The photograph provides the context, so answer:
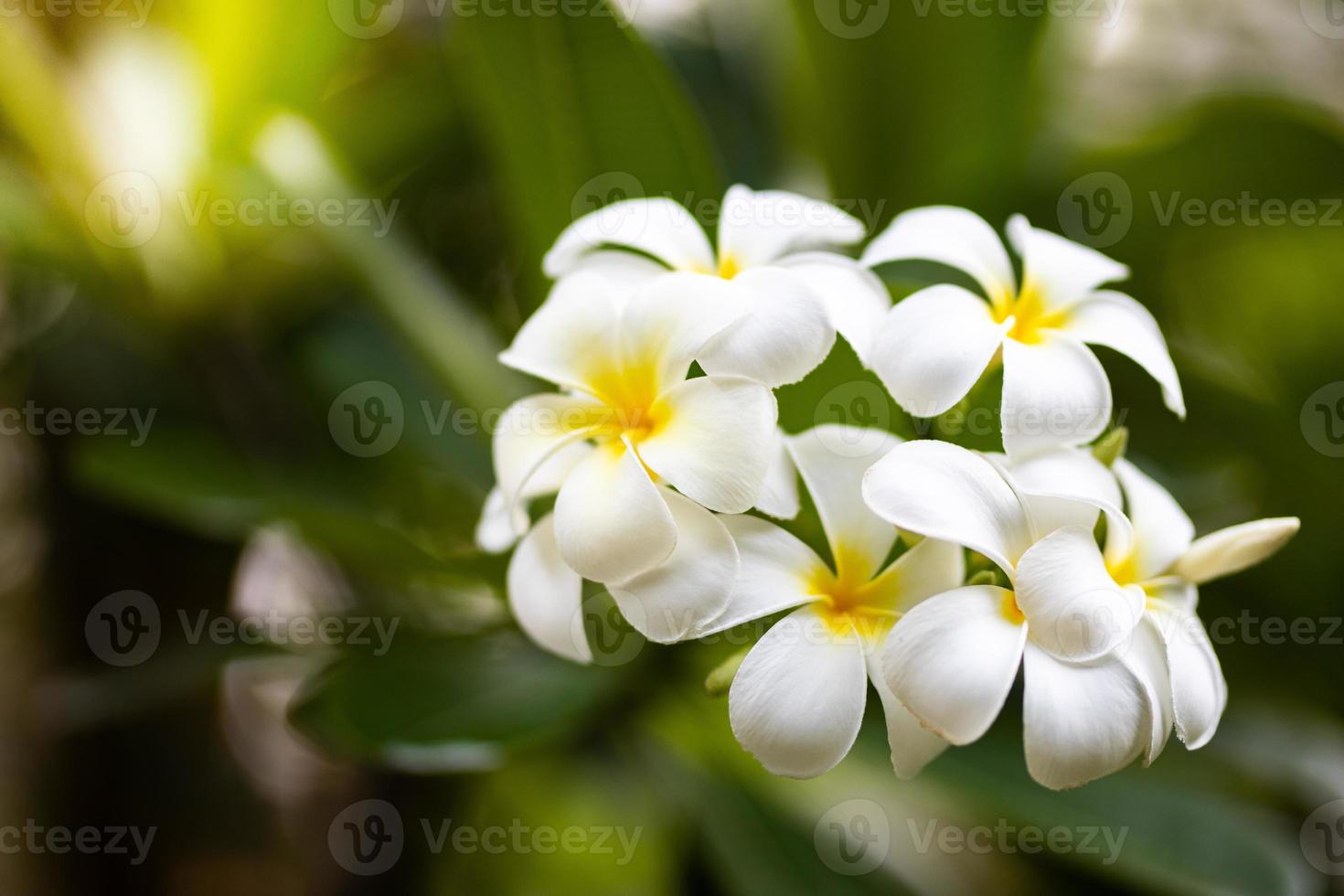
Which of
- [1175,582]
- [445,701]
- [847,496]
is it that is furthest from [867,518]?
[445,701]

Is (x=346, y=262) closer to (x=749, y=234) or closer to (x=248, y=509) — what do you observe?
(x=248, y=509)

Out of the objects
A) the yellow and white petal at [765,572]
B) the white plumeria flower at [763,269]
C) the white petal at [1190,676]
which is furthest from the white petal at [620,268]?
the white petal at [1190,676]

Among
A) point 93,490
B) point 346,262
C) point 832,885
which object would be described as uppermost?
→ point 346,262

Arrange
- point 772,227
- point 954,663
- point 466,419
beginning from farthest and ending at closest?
point 466,419, point 772,227, point 954,663

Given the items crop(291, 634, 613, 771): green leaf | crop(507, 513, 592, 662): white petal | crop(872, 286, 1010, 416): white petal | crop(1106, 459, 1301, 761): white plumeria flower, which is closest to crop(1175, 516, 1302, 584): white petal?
crop(1106, 459, 1301, 761): white plumeria flower

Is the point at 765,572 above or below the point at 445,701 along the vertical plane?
above

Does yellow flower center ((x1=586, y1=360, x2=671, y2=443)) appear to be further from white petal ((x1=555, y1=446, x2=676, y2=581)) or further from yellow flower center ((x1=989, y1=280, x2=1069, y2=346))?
yellow flower center ((x1=989, y1=280, x2=1069, y2=346))

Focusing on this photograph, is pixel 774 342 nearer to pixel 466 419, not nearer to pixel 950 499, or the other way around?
pixel 950 499

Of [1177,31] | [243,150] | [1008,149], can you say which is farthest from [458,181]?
[1177,31]
